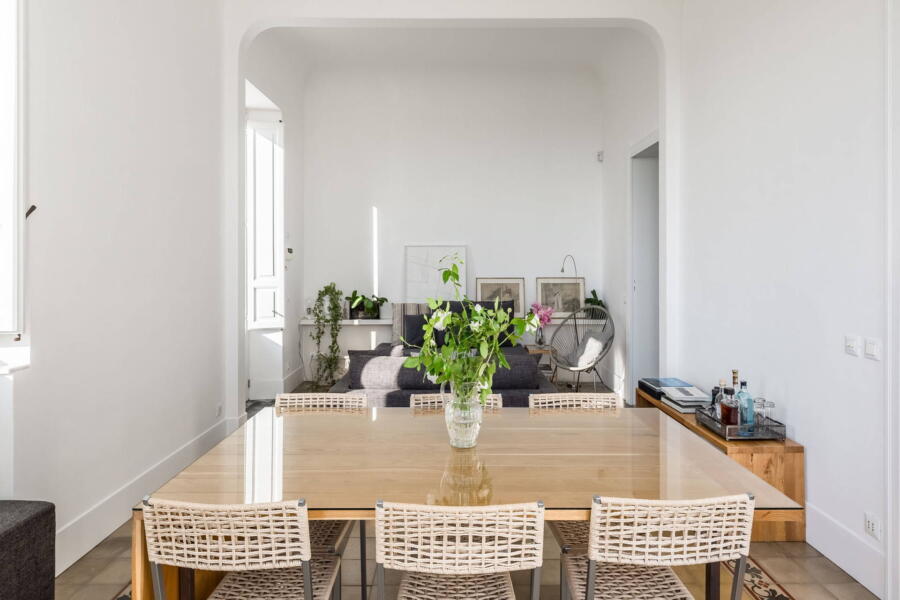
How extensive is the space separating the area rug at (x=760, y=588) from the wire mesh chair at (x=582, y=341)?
3.42m

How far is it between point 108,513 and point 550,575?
2251 millimetres

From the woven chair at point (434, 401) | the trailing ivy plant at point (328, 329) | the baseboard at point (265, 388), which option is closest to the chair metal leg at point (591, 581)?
the woven chair at point (434, 401)

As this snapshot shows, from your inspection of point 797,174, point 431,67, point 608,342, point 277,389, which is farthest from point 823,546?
point 431,67

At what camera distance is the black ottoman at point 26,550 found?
199cm

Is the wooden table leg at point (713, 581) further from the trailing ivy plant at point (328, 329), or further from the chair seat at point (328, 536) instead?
the trailing ivy plant at point (328, 329)

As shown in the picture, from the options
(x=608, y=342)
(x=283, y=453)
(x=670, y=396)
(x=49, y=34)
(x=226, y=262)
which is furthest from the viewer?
(x=608, y=342)

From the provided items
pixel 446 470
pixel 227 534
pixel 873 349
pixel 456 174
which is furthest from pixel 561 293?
pixel 227 534

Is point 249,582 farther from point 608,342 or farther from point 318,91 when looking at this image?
point 318,91

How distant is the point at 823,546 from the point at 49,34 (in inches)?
168

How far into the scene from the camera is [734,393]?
329cm

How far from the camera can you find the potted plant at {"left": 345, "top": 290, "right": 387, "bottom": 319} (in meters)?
7.21

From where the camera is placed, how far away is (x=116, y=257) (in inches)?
128

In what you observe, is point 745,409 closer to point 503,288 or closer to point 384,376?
point 384,376

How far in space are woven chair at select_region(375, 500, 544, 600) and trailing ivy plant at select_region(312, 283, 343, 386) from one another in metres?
5.53
